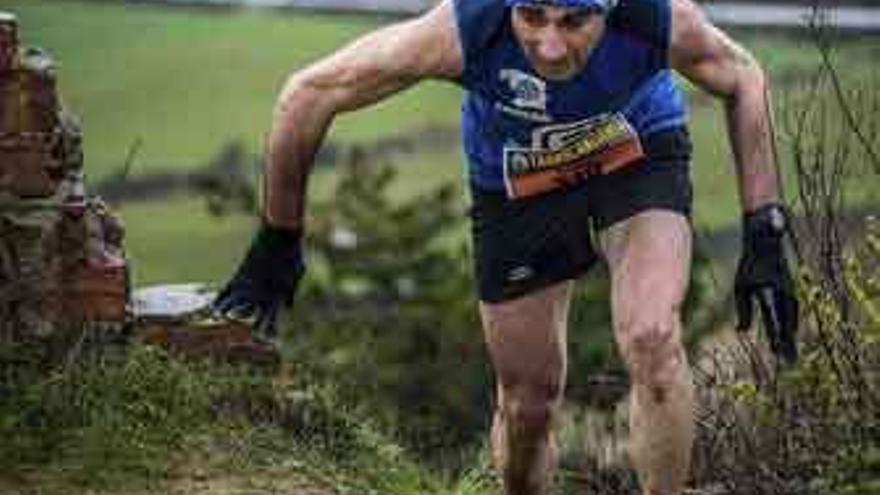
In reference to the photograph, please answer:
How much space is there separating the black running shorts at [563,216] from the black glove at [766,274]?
10.0 inches

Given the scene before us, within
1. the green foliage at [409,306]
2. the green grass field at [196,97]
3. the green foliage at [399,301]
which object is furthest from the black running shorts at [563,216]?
the green grass field at [196,97]

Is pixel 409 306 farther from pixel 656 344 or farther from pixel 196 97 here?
pixel 656 344

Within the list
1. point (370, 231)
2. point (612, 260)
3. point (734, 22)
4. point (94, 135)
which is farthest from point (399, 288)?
point (612, 260)

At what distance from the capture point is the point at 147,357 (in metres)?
8.16

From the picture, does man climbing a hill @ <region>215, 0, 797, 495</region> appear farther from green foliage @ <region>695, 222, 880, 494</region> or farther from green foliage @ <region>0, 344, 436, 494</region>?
green foliage @ <region>0, 344, 436, 494</region>

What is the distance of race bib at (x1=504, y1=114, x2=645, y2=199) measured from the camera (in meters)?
6.89

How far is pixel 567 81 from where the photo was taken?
267 inches

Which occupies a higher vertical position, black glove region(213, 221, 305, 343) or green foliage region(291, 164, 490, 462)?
black glove region(213, 221, 305, 343)

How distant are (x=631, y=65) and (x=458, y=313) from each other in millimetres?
12362

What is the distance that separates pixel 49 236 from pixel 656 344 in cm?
246

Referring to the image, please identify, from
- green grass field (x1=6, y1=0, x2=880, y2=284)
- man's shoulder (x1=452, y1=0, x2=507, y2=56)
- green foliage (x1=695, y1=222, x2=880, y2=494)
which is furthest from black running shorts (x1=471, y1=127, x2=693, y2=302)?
green grass field (x1=6, y1=0, x2=880, y2=284)

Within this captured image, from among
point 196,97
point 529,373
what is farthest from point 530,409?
point 196,97

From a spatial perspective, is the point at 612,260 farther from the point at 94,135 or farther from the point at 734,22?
the point at 734,22

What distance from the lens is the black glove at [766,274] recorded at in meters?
6.83
